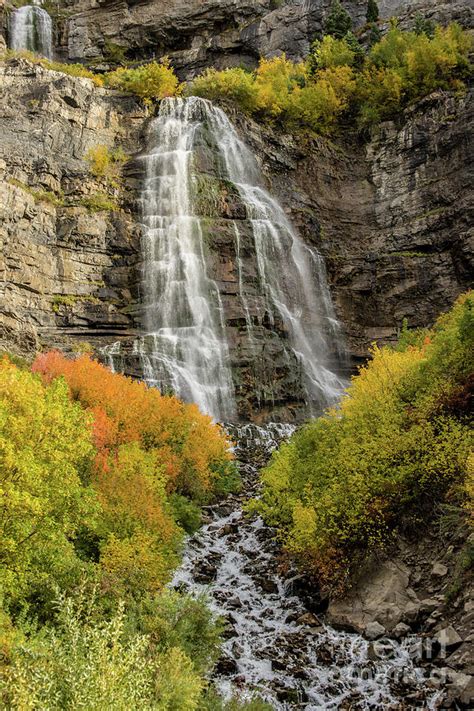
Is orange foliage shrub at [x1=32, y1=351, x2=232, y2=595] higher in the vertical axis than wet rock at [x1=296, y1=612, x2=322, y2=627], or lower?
higher

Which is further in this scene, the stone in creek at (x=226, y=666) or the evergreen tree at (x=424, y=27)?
the evergreen tree at (x=424, y=27)

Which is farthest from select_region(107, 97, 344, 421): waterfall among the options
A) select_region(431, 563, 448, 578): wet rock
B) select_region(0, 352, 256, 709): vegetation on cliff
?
select_region(431, 563, 448, 578): wet rock

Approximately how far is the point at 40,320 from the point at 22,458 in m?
26.6

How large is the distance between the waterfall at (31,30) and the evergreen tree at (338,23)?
34.6 m

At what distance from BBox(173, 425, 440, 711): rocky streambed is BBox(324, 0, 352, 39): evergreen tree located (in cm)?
6457

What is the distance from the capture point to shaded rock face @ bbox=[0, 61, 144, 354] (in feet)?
118

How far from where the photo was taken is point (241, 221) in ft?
142

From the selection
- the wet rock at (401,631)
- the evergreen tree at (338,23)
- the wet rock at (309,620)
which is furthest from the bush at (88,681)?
the evergreen tree at (338,23)

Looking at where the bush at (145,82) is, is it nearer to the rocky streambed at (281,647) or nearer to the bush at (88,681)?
the rocky streambed at (281,647)

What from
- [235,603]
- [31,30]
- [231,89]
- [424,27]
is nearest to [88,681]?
[235,603]

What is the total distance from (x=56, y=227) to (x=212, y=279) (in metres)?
12.0

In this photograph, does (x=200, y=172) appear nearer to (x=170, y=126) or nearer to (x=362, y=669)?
(x=170, y=126)

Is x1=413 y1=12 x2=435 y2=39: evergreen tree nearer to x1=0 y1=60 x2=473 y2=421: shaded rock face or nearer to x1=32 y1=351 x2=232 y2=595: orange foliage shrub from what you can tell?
x1=0 y1=60 x2=473 y2=421: shaded rock face

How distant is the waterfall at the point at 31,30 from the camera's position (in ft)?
212
